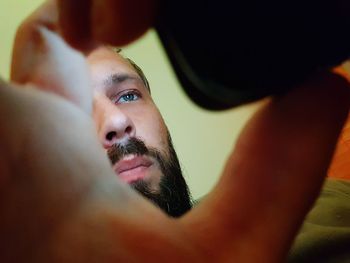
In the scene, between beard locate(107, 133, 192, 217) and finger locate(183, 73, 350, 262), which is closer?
finger locate(183, 73, 350, 262)

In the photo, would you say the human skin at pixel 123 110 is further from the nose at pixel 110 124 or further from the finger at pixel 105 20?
the finger at pixel 105 20

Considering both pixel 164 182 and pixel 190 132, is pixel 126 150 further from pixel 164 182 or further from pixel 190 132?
pixel 190 132

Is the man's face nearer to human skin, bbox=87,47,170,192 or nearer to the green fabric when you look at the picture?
human skin, bbox=87,47,170,192

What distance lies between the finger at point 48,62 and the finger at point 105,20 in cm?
8

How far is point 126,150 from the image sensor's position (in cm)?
78

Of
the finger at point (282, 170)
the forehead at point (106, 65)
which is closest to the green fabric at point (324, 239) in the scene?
the finger at point (282, 170)

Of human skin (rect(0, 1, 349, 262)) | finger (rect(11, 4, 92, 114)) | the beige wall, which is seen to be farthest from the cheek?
human skin (rect(0, 1, 349, 262))

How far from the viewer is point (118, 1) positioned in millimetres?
239

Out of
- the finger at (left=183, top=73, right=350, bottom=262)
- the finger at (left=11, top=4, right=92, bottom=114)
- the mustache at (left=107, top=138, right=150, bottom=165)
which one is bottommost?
the mustache at (left=107, top=138, right=150, bottom=165)

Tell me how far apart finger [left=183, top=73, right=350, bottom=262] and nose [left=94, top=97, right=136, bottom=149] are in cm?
49

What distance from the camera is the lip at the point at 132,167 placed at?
0.77 metres

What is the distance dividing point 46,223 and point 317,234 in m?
0.37

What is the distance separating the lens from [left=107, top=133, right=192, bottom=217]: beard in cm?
76

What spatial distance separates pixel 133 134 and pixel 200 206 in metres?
0.51
